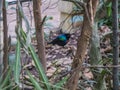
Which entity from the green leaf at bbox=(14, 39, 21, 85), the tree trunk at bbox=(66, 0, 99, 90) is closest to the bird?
the tree trunk at bbox=(66, 0, 99, 90)

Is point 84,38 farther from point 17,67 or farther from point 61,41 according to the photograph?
point 61,41

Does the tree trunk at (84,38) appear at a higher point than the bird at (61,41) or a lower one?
higher

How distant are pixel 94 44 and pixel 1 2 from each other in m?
0.70

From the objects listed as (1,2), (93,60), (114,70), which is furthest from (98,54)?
(1,2)

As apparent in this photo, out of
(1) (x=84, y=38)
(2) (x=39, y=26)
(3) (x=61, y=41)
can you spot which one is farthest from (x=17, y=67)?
(3) (x=61, y=41)

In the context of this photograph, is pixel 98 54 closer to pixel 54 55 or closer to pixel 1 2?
Answer: pixel 1 2

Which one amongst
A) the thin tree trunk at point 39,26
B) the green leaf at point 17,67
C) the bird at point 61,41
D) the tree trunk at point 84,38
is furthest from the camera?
the bird at point 61,41

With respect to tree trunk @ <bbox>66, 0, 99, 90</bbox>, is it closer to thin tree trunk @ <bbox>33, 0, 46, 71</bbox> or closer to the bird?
thin tree trunk @ <bbox>33, 0, 46, 71</bbox>

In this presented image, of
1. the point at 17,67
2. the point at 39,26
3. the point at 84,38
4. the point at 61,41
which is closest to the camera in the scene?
the point at 17,67

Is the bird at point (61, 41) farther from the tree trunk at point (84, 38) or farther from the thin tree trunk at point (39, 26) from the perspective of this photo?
the tree trunk at point (84, 38)

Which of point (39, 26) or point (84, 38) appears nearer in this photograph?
point (84, 38)

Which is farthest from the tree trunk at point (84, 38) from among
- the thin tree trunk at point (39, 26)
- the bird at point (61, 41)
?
the bird at point (61, 41)

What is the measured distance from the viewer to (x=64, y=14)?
4.84 meters

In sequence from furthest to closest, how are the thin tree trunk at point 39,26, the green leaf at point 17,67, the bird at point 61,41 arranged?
the bird at point 61,41 < the thin tree trunk at point 39,26 < the green leaf at point 17,67
